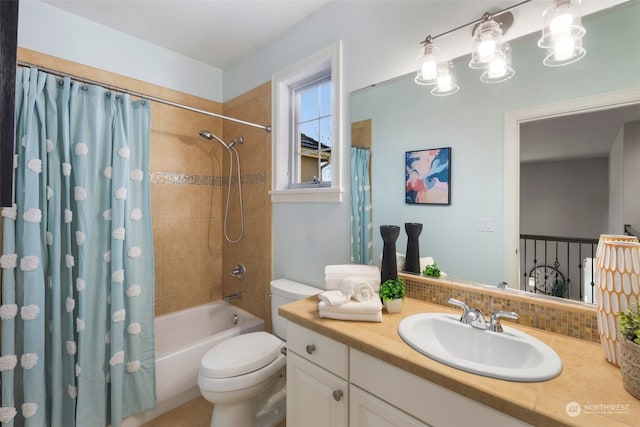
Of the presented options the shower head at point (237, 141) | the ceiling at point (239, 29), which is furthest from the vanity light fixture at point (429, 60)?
the shower head at point (237, 141)

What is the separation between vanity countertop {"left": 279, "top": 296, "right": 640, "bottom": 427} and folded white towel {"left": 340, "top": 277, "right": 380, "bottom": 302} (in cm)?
14

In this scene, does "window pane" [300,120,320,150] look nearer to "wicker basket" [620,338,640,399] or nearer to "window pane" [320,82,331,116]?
"window pane" [320,82,331,116]

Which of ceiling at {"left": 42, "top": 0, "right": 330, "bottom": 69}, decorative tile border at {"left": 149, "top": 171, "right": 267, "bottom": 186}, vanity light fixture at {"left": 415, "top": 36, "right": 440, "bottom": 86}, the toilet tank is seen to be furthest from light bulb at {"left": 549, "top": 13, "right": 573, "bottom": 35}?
decorative tile border at {"left": 149, "top": 171, "right": 267, "bottom": 186}

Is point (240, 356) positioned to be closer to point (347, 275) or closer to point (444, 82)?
point (347, 275)

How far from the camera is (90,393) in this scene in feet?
4.83

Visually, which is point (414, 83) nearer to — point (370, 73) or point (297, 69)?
point (370, 73)

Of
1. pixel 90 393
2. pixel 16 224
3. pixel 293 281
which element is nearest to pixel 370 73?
pixel 293 281

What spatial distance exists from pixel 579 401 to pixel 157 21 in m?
2.76

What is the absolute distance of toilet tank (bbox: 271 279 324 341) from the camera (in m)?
1.71

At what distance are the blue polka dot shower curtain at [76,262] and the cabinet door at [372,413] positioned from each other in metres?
1.38

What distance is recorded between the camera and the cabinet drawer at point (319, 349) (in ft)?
3.18

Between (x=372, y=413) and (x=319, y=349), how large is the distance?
27 cm

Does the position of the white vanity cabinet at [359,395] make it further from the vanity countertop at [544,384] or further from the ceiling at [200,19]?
the ceiling at [200,19]

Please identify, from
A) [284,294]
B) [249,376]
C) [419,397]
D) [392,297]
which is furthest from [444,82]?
[249,376]
